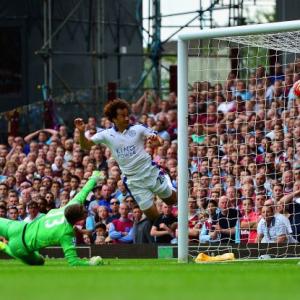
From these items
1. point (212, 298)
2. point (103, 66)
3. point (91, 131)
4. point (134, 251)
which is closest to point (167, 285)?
point (212, 298)

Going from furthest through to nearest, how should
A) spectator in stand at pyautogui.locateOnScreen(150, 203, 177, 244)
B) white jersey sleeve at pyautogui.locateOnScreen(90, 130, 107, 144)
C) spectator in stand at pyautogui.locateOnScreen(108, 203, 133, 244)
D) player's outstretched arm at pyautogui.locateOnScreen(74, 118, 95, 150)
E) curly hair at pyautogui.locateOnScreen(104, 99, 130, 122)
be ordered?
spectator in stand at pyautogui.locateOnScreen(108, 203, 133, 244), spectator in stand at pyautogui.locateOnScreen(150, 203, 177, 244), white jersey sleeve at pyautogui.locateOnScreen(90, 130, 107, 144), curly hair at pyautogui.locateOnScreen(104, 99, 130, 122), player's outstretched arm at pyautogui.locateOnScreen(74, 118, 95, 150)

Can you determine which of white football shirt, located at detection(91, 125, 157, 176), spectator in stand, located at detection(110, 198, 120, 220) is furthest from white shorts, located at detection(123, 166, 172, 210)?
spectator in stand, located at detection(110, 198, 120, 220)

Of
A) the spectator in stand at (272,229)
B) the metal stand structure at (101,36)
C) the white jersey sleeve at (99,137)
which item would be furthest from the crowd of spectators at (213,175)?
the metal stand structure at (101,36)

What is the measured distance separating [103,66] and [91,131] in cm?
724

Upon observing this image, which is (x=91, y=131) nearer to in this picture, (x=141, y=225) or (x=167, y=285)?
(x=141, y=225)

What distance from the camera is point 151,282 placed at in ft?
38.5

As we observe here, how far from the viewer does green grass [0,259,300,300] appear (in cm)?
1031

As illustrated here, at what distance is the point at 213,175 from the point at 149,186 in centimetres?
289

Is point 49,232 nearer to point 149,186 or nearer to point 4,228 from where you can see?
point 4,228

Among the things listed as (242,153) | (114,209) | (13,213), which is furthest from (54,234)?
(13,213)

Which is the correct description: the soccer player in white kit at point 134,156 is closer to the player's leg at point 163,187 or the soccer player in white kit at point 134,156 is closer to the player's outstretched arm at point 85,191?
the player's leg at point 163,187

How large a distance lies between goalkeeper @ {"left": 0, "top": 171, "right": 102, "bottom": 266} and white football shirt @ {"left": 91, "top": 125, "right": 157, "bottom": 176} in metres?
2.19

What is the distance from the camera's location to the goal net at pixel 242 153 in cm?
1702

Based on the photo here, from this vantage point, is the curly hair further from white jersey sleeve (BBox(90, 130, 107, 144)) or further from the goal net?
the goal net
